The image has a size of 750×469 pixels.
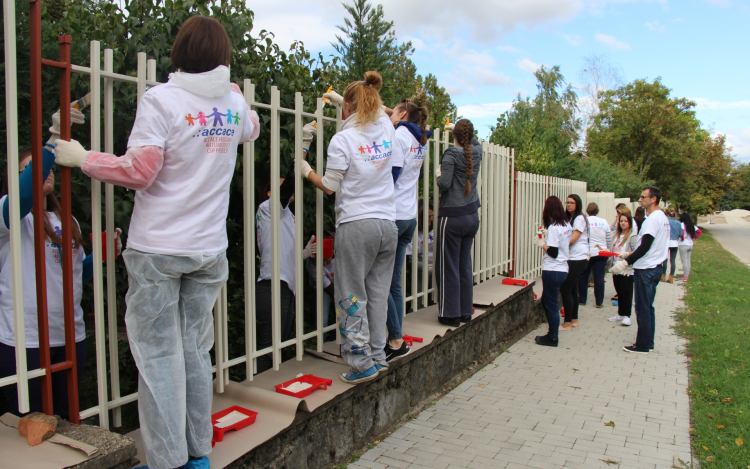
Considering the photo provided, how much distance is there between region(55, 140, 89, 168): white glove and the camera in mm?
2154

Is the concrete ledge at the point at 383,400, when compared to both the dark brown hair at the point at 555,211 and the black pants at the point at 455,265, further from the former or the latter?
the dark brown hair at the point at 555,211

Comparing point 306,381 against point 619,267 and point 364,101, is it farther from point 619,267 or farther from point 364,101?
point 619,267

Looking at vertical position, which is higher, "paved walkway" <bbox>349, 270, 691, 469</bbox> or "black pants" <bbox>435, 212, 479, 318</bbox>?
"black pants" <bbox>435, 212, 479, 318</bbox>

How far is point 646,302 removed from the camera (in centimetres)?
→ 670

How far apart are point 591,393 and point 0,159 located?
16.2 feet

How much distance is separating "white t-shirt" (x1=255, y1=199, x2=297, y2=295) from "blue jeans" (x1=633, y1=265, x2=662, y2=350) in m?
4.66

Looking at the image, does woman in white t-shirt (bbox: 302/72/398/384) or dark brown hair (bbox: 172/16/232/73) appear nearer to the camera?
dark brown hair (bbox: 172/16/232/73)

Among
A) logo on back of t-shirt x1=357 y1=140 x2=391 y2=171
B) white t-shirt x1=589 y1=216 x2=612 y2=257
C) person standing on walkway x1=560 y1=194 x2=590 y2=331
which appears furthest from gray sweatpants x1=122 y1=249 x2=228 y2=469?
white t-shirt x1=589 y1=216 x2=612 y2=257

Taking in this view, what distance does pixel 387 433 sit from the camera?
4098 millimetres

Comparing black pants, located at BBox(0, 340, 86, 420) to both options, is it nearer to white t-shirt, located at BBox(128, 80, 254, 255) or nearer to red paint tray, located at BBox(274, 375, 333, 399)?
white t-shirt, located at BBox(128, 80, 254, 255)

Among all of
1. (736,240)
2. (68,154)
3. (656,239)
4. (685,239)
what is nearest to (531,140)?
(685,239)

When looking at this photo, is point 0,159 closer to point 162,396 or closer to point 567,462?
point 162,396

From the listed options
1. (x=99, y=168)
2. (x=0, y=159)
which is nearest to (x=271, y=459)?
(x=99, y=168)

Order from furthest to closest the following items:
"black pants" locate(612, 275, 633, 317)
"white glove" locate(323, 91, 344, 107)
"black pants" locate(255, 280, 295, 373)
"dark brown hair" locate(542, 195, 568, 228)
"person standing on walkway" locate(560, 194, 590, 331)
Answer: "black pants" locate(612, 275, 633, 317) → "person standing on walkway" locate(560, 194, 590, 331) → "dark brown hair" locate(542, 195, 568, 228) → "black pants" locate(255, 280, 295, 373) → "white glove" locate(323, 91, 344, 107)
